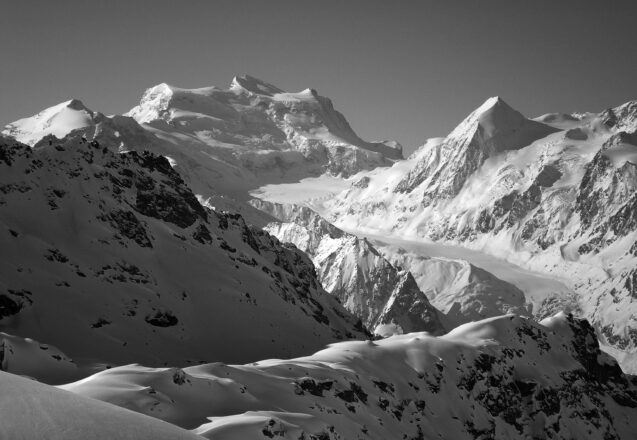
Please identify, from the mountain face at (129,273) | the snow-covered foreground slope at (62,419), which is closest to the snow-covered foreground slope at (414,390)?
the mountain face at (129,273)

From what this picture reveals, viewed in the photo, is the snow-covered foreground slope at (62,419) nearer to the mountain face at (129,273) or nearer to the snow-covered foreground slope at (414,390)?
the snow-covered foreground slope at (414,390)

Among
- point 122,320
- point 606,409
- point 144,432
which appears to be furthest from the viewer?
point 606,409

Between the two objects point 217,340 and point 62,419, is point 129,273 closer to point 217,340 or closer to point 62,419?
point 217,340

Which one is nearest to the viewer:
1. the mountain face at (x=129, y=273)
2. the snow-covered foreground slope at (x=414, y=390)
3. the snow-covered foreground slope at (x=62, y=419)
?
the snow-covered foreground slope at (x=62, y=419)

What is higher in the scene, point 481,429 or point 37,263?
point 37,263

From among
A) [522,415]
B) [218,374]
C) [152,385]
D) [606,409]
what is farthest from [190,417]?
[606,409]

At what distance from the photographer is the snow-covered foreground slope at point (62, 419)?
13.2 meters

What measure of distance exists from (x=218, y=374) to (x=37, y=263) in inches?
1921

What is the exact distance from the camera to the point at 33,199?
5276 inches

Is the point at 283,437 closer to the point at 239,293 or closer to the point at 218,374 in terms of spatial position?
the point at 218,374

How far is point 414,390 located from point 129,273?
50283mm

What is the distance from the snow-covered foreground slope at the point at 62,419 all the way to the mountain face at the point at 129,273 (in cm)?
9138

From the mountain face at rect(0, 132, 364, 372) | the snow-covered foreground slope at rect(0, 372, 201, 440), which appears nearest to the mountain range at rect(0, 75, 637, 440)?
the mountain face at rect(0, 132, 364, 372)

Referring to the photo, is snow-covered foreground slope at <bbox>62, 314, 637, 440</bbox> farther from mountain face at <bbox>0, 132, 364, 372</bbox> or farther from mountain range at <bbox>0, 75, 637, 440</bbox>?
mountain face at <bbox>0, 132, 364, 372</bbox>
